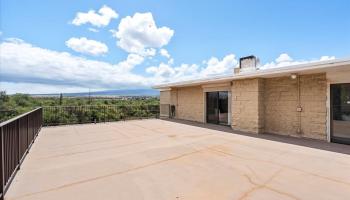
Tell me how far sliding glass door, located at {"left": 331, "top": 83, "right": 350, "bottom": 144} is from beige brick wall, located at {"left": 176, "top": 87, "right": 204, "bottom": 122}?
607 centimetres

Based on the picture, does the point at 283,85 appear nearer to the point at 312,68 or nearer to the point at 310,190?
the point at 312,68

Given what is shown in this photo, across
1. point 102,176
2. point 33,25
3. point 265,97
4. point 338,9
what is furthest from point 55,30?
point 338,9

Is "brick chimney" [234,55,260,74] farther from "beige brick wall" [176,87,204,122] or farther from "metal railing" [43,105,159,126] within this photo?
"metal railing" [43,105,159,126]

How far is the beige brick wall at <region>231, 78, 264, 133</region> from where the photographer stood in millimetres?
7500

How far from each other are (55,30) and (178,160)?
724cm

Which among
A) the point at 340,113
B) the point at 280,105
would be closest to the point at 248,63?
the point at 280,105

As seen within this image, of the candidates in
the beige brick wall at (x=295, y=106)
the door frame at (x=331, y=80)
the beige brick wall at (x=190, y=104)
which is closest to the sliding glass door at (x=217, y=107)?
the beige brick wall at (x=190, y=104)

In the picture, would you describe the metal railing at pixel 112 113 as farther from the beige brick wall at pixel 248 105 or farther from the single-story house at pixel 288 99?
the beige brick wall at pixel 248 105

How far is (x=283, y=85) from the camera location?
286 inches

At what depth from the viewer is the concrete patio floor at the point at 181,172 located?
106 inches

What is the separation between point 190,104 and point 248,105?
458cm

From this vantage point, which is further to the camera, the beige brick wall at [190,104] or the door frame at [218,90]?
the beige brick wall at [190,104]

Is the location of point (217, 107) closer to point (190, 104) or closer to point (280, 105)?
point (190, 104)

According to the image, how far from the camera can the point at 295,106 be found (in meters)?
6.95
